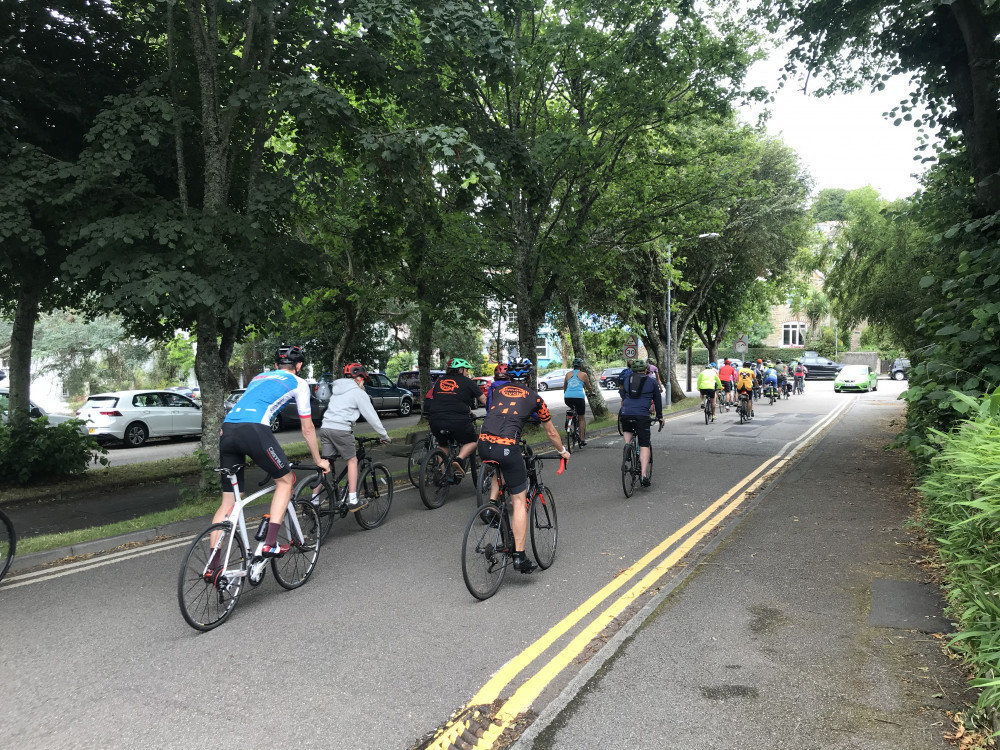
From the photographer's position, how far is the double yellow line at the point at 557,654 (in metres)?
3.16

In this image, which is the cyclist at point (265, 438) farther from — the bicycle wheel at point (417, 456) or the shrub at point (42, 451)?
the shrub at point (42, 451)

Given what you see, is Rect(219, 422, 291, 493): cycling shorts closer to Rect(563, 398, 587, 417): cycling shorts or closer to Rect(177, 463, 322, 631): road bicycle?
Rect(177, 463, 322, 631): road bicycle

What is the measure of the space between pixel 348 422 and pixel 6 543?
342cm

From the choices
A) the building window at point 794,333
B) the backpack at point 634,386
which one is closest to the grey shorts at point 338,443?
the backpack at point 634,386

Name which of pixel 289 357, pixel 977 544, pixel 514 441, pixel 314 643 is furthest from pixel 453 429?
pixel 977 544

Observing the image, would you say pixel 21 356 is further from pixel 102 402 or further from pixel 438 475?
pixel 102 402

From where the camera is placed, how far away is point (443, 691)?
351 centimetres

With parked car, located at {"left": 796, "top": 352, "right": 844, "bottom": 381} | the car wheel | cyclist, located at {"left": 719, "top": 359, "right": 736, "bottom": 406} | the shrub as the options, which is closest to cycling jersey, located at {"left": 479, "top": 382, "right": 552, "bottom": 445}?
the shrub

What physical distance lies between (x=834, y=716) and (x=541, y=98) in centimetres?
1287

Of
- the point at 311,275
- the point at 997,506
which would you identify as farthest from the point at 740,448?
the point at 997,506

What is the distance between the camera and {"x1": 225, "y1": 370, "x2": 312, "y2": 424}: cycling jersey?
4.80m

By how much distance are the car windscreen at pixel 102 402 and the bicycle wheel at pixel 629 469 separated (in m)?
15.9

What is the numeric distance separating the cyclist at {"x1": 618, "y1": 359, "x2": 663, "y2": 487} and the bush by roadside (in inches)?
160

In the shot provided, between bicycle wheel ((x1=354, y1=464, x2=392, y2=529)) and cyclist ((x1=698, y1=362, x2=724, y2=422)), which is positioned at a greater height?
cyclist ((x1=698, y1=362, x2=724, y2=422))
